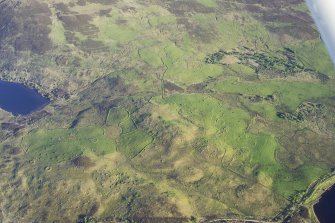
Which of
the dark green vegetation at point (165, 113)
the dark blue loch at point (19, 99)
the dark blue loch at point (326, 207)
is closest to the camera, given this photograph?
the dark blue loch at point (326, 207)

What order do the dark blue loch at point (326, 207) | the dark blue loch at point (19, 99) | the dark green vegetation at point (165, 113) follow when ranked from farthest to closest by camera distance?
1. the dark blue loch at point (19, 99)
2. the dark green vegetation at point (165, 113)
3. the dark blue loch at point (326, 207)

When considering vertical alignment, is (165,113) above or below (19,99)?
above

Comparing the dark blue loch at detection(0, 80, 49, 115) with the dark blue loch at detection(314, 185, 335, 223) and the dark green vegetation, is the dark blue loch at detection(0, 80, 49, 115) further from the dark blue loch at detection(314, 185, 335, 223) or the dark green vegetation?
the dark blue loch at detection(314, 185, 335, 223)

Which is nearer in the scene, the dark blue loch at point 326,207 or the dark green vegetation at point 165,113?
the dark blue loch at point 326,207

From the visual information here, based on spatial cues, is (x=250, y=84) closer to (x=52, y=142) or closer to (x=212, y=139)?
(x=212, y=139)

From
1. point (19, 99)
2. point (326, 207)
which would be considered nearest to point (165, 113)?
point (326, 207)

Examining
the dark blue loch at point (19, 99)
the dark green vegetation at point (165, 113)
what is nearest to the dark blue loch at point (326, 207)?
the dark green vegetation at point (165, 113)

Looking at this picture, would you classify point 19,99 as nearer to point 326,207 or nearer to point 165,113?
point 165,113

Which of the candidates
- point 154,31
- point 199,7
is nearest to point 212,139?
point 154,31

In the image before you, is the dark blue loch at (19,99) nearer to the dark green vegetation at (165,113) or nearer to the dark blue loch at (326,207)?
the dark green vegetation at (165,113)
